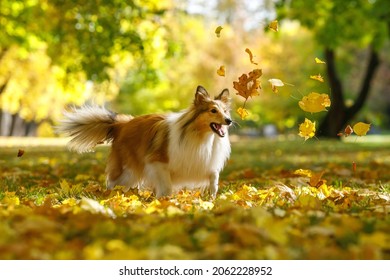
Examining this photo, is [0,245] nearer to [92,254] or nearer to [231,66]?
[92,254]

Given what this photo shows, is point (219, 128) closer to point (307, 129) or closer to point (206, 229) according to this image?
point (307, 129)

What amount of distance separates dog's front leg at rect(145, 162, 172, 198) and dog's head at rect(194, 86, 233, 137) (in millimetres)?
641

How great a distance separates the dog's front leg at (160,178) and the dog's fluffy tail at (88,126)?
3.95 feet

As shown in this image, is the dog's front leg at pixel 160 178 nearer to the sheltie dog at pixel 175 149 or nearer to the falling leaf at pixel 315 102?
the sheltie dog at pixel 175 149

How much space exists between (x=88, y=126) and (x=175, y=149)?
5.12ft

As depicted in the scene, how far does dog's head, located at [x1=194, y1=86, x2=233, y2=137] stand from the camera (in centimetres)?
602

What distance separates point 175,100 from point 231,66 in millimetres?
5534

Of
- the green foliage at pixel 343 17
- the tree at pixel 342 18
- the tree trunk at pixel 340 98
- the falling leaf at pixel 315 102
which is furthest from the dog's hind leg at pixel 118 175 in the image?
the tree trunk at pixel 340 98

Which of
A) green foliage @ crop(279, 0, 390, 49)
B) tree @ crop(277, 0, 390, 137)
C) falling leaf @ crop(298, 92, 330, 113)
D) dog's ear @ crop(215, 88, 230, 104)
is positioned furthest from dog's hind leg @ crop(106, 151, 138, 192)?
green foliage @ crop(279, 0, 390, 49)

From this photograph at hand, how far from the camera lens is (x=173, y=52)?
1794cm

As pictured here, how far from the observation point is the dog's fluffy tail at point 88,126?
24.0 feet

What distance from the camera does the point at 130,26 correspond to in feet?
54.2

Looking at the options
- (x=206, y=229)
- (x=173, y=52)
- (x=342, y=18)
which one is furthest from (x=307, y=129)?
(x=342, y=18)

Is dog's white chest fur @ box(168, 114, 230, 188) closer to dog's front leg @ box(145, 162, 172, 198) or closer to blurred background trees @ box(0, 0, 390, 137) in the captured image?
dog's front leg @ box(145, 162, 172, 198)
